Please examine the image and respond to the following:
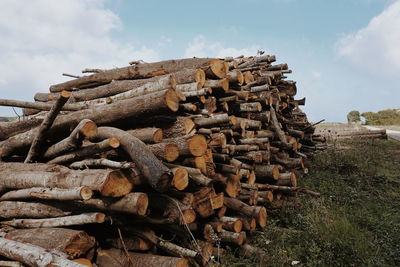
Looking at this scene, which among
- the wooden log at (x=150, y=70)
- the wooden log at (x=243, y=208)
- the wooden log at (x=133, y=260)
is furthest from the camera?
the wooden log at (x=150, y=70)

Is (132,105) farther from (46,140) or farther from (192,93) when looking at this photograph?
(46,140)

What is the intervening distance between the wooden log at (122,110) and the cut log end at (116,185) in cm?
111

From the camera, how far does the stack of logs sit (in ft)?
10.2

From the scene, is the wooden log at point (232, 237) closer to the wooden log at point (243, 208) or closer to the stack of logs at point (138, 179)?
the stack of logs at point (138, 179)

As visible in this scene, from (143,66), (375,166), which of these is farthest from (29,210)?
(375,166)

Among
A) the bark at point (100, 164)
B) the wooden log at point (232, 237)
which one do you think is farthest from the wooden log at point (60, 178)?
the wooden log at point (232, 237)

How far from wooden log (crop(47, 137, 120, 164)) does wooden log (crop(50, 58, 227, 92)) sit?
88.4 inches

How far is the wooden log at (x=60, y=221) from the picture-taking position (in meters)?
3.12

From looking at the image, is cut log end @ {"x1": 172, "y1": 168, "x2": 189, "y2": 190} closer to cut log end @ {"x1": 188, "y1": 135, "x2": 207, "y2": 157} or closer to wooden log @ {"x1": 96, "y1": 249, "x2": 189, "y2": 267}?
cut log end @ {"x1": 188, "y1": 135, "x2": 207, "y2": 157}

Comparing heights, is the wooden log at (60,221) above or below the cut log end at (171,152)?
below

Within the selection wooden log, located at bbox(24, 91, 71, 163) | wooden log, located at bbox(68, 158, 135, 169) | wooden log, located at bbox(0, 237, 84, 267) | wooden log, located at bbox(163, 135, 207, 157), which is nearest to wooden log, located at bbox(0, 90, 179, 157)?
wooden log, located at bbox(24, 91, 71, 163)

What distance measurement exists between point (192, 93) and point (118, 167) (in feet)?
5.91

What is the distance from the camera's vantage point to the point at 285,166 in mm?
6988

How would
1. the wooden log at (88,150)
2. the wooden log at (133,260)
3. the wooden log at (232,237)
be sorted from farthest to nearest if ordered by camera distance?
the wooden log at (232,237)
the wooden log at (88,150)
the wooden log at (133,260)
